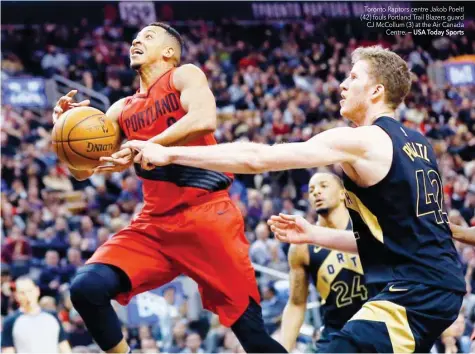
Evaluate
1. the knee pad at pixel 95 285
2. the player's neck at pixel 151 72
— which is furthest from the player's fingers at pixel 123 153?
the player's neck at pixel 151 72

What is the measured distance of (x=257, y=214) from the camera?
1344 cm

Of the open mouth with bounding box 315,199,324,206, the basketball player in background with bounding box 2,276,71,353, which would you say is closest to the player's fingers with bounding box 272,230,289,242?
the open mouth with bounding box 315,199,324,206

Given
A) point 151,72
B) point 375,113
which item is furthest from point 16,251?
point 375,113

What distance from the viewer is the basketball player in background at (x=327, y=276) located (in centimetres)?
641

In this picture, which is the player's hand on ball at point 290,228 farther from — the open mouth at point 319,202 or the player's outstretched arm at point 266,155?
the open mouth at point 319,202

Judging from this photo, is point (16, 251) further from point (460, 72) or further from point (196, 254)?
point (460, 72)

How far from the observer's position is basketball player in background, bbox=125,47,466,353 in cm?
406

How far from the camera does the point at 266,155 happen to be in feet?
13.4

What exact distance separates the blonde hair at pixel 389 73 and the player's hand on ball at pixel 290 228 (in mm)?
822

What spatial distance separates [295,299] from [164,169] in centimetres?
162

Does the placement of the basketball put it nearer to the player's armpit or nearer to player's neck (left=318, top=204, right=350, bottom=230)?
the player's armpit

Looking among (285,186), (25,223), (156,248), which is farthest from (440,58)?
(156,248)

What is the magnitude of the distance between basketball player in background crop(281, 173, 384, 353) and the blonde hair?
7.06 ft

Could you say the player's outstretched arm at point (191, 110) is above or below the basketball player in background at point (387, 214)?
above
